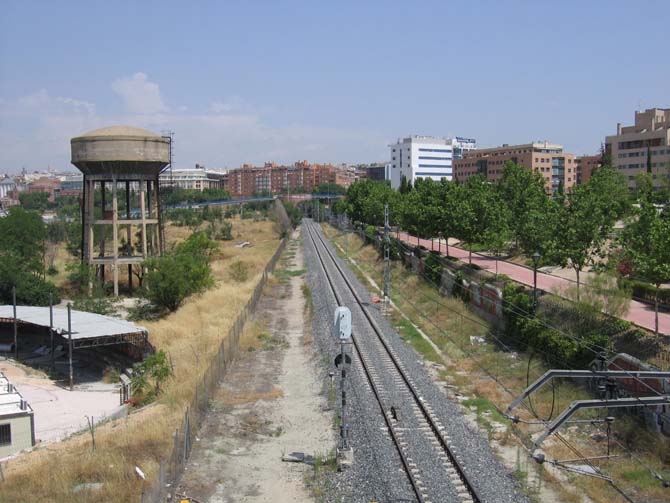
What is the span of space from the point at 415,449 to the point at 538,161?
376 feet

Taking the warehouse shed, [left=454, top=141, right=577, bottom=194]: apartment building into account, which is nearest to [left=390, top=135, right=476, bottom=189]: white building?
[left=454, top=141, right=577, bottom=194]: apartment building

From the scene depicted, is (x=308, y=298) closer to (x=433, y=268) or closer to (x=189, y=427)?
(x=433, y=268)

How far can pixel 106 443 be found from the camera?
60.2 feet

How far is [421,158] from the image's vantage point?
176750mm

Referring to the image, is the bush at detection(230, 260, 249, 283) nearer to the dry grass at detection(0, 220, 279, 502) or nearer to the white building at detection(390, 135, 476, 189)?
the dry grass at detection(0, 220, 279, 502)

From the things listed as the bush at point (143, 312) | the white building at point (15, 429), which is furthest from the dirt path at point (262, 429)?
the bush at point (143, 312)

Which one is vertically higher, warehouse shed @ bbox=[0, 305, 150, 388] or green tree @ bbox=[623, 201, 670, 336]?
green tree @ bbox=[623, 201, 670, 336]

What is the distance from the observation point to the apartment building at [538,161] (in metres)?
122

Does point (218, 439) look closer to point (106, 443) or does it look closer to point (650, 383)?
point (106, 443)

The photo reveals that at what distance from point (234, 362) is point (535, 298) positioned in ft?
41.0

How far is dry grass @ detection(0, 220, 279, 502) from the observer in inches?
584

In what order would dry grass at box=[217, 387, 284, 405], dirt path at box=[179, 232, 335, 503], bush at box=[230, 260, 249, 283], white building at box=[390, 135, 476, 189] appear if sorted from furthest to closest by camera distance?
white building at box=[390, 135, 476, 189] < bush at box=[230, 260, 249, 283] < dry grass at box=[217, 387, 284, 405] < dirt path at box=[179, 232, 335, 503]

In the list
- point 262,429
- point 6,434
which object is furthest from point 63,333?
point 262,429

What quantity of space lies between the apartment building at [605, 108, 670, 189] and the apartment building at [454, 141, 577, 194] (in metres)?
25.8
